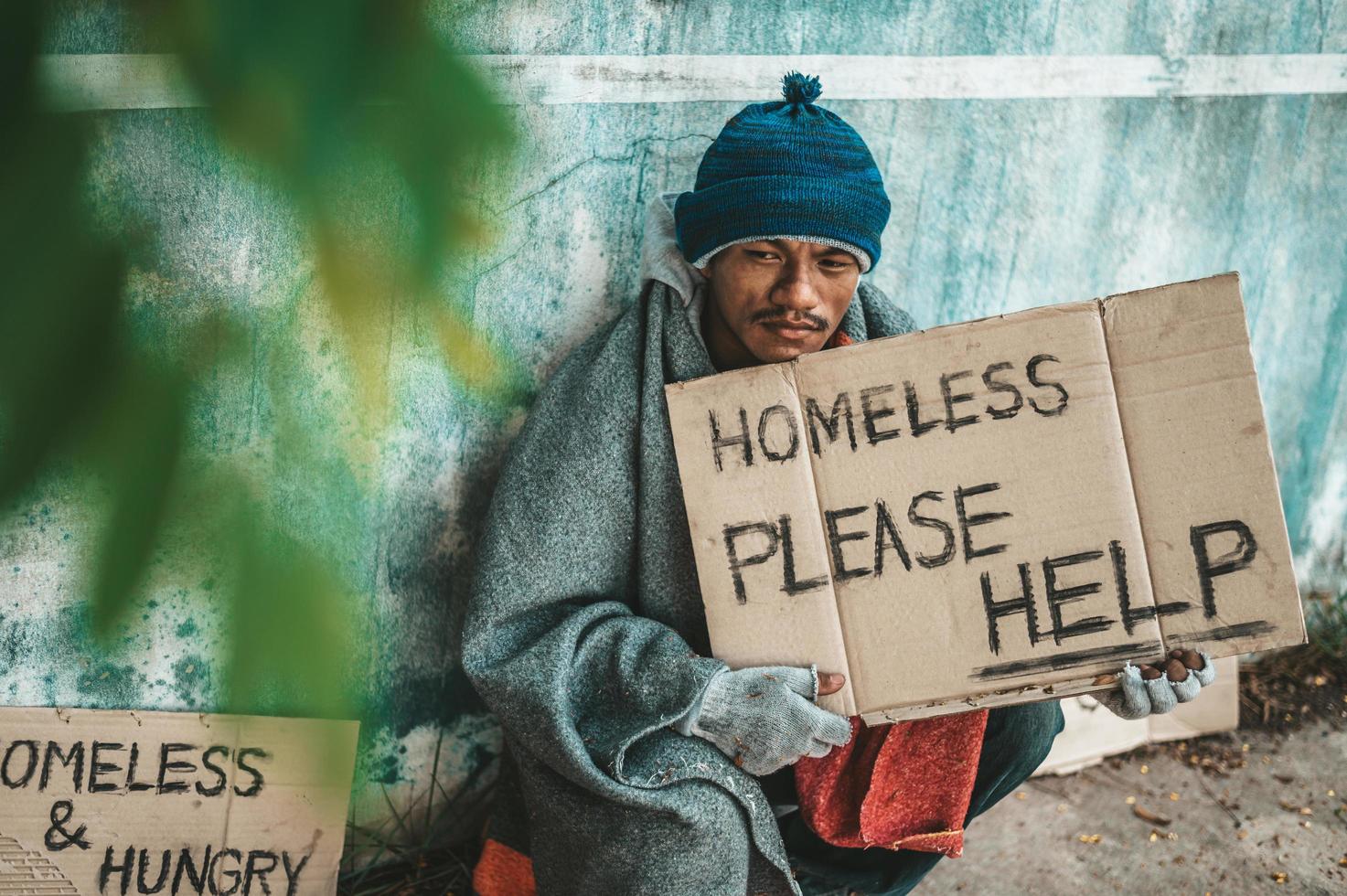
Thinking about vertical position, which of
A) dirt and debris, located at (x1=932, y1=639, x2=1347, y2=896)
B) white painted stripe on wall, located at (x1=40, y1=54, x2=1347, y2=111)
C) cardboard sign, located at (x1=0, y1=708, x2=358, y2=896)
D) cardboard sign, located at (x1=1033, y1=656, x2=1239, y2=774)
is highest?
white painted stripe on wall, located at (x1=40, y1=54, x2=1347, y2=111)

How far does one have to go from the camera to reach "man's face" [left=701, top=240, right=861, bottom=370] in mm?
1586

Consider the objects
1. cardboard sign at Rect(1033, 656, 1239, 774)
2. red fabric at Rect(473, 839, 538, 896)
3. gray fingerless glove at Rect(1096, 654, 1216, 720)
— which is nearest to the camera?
gray fingerless glove at Rect(1096, 654, 1216, 720)

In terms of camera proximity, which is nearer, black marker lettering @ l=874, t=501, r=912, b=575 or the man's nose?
black marker lettering @ l=874, t=501, r=912, b=575

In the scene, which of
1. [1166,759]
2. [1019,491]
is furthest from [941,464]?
[1166,759]

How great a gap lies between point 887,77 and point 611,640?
3.72ft

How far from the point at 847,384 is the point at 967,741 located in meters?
0.62

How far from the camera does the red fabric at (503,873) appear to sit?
1799mm

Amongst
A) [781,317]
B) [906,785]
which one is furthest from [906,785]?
[781,317]

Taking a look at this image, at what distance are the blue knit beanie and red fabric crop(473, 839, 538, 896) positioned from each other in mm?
1044

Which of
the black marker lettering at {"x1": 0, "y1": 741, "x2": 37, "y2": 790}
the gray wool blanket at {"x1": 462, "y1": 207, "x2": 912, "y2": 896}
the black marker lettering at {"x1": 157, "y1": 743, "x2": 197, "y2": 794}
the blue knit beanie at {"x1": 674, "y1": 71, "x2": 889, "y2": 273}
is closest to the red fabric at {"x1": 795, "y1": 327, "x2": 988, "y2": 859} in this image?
the gray wool blanket at {"x1": 462, "y1": 207, "x2": 912, "y2": 896}

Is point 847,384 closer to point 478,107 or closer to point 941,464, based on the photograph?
point 941,464

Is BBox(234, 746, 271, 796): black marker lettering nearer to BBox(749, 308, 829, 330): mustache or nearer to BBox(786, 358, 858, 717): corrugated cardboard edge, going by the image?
BBox(786, 358, 858, 717): corrugated cardboard edge

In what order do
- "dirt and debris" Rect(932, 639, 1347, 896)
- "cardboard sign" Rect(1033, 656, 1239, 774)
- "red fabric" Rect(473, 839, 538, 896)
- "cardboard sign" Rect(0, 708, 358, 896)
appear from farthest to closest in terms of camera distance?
1. "cardboard sign" Rect(1033, 656, 1239, 774)
2. "dirt and debris" Rect(932, 639, 1347, 896)
3. "red fabric" Rect(473, 839, 538, 896)
4. "cardboard sign" Rect(0, 708, 358, 896)

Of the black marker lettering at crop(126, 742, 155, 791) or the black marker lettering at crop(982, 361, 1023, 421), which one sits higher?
the black marker lettering at crop(982, 361, 1023, 421)
